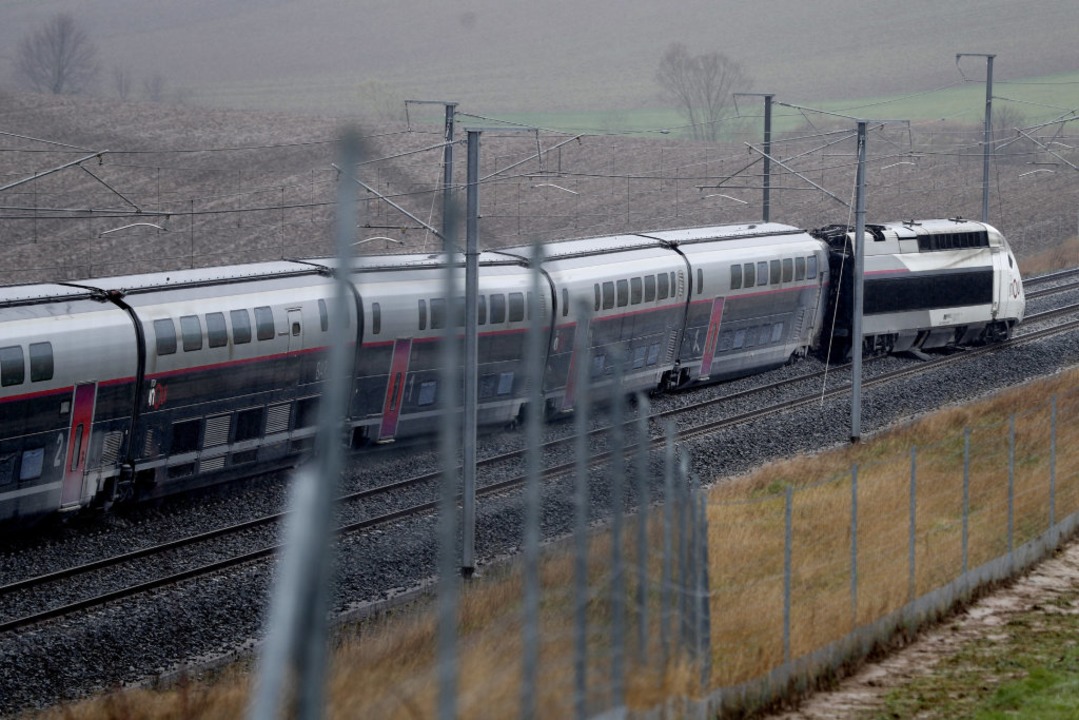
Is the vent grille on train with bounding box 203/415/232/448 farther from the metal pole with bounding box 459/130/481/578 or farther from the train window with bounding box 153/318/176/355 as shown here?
the metal pole with bounding box 459/130/481/578

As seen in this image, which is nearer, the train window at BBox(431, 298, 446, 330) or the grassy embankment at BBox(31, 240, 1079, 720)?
the grassy embankment at BBox(31, 240, 1079, 720)

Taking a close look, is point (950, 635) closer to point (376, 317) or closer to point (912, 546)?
point (912, 546)

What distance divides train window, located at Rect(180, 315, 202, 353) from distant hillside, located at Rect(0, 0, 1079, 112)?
47.6 metres

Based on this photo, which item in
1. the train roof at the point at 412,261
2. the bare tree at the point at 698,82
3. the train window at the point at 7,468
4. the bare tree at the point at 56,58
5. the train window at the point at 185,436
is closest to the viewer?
the train window at the point at 7,468

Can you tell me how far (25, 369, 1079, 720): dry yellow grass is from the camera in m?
9.48

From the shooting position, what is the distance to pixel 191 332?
23.7 meters

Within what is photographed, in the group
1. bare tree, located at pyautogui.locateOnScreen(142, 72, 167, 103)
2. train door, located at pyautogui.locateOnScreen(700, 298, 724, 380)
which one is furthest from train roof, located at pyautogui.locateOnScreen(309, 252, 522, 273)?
bare tree, located at pyautogui.locateOnScreen(142, 72, 167, 103)

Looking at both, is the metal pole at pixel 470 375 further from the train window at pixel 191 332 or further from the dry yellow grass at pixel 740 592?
the train window at pixel 191 332

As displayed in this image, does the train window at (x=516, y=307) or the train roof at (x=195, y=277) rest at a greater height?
the train roof at (x=195, y=277)

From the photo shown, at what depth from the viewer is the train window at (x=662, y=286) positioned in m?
32.9

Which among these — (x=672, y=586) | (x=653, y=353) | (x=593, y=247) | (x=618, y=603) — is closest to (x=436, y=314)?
(x=593, y=247)

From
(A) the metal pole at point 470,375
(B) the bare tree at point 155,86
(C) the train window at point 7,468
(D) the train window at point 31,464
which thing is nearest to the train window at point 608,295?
(A) the metal pole at point 470,375

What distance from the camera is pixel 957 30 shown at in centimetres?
14825

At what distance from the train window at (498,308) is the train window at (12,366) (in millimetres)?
10027
